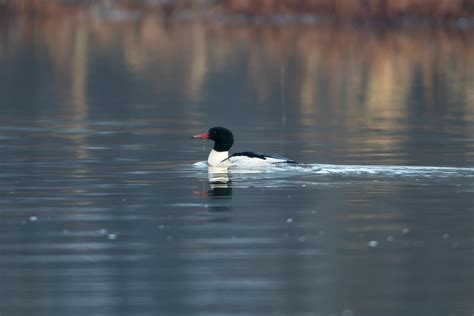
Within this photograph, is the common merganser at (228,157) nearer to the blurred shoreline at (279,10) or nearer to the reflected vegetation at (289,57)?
the reflected vegetation at (289,57)

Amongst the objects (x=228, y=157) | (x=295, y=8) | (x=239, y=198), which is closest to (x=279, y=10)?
(x=295, y=8)

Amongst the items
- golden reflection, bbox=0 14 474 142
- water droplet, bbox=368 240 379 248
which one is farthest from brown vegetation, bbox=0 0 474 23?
water droplet, bbox=368 240 379 248

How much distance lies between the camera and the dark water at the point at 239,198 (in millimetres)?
10258

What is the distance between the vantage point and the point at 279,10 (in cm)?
4925

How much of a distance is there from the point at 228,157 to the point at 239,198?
270 centimetres

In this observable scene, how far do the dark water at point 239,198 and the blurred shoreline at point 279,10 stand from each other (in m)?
12.2

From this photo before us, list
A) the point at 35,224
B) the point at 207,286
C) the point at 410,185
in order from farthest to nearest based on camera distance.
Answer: the point at 410,185
the point at 35,224
the point at 207,286

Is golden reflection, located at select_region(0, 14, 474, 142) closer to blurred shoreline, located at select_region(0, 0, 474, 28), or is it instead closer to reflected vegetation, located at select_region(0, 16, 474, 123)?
reflected vegetation, located at select_region(0, 16, 474, 123)

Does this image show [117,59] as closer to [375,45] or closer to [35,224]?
[375,45]

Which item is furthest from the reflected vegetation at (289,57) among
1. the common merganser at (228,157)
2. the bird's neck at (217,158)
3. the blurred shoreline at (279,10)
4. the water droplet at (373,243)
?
the water droplet at (373,243)

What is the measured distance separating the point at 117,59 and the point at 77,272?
1114 inches

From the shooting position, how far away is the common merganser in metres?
16.6

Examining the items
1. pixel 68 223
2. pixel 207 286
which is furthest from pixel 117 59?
pixel 207 286

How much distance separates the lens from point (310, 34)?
4669 cm
